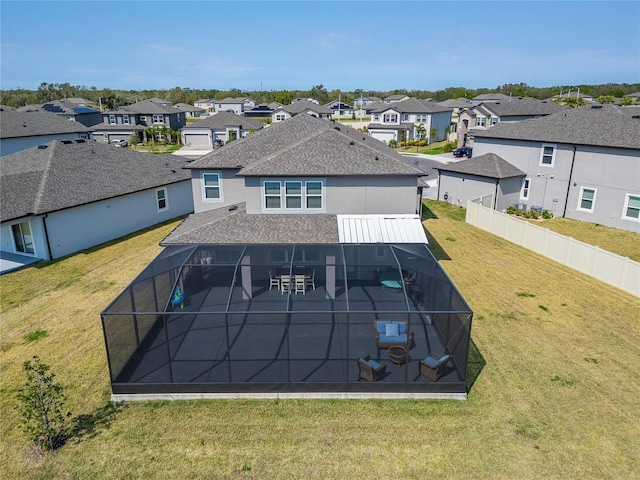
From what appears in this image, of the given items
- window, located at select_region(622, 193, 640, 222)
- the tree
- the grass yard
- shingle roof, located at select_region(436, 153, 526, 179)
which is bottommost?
the grass yard

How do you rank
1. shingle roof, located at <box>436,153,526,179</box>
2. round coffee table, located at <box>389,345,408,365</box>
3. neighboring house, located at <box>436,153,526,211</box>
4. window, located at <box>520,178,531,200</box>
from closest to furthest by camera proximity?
round coffee table, located at <box>389,345,408,365</box> < neighboring house, located at <box>436,153,526,211</box> < shingle roof, located at <box>436,153,526,179</box> < window, located at <box>520,178,531,200</box>

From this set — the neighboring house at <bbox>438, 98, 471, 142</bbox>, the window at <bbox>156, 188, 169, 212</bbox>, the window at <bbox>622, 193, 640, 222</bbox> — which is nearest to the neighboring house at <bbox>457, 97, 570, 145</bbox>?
the neighboring house at <bbox>438, 98, 471, 142</bbox>

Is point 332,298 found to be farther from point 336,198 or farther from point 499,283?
point 499,283

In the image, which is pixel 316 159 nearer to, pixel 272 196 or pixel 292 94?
pixel 272 196

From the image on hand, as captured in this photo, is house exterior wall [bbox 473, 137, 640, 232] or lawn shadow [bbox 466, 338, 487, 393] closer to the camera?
lawn shadow [bbox 466, 338, 487, 393]

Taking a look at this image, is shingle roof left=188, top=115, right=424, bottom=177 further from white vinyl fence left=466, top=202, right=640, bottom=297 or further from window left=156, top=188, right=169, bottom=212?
white vinyl fence left=466, top=202, right=640, bottom=297

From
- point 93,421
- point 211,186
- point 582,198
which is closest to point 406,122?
point 582,198
